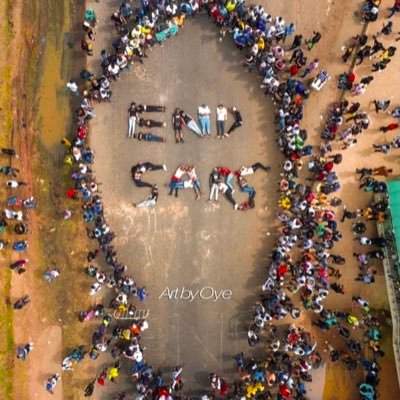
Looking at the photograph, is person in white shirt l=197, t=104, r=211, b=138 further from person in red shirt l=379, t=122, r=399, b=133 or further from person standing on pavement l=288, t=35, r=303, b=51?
A: person in red shirt l=379, t=122, r=399, b=133

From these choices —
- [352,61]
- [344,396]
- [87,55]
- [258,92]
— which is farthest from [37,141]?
[344,396]

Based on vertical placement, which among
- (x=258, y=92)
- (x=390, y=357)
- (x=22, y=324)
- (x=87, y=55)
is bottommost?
(x=390, y=357)

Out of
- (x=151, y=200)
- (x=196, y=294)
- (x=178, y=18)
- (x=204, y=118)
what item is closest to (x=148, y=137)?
(x=204, y=118)

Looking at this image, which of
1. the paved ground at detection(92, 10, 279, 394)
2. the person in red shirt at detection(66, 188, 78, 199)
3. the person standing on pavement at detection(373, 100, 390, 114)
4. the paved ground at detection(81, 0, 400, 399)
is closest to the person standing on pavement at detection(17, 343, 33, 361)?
the paved ground at detection(81, 0, 400, 399)

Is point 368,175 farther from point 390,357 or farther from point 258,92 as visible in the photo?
point 390,357

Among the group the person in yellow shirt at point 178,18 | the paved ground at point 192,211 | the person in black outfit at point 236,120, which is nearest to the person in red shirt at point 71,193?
the paved ground at point 192,211
